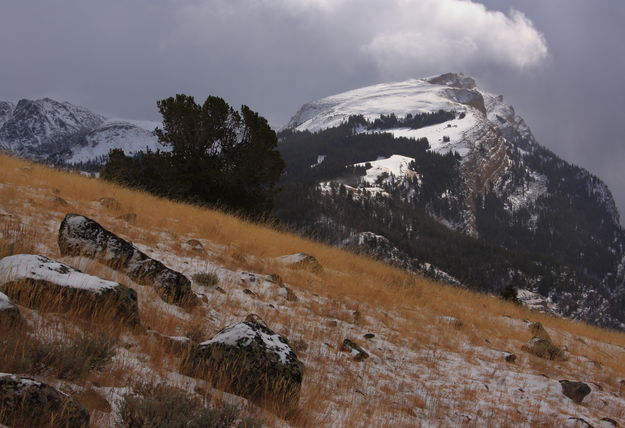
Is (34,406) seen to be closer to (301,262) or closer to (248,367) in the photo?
(248,367)

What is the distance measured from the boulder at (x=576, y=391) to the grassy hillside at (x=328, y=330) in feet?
0.67

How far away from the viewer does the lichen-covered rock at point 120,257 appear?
19.0 ft

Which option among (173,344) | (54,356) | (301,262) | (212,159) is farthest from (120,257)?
(212,159)

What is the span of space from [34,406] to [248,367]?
5.88 ft

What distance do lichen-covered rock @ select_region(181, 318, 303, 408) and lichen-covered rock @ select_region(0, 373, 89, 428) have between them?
53.3 inches

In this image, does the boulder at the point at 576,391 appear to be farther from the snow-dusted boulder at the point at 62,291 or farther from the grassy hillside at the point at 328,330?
the snow-dusted boulder at the point at 62,291

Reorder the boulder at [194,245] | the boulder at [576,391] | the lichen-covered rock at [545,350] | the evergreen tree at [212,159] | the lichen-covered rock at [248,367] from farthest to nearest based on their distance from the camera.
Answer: the evergreen tree at [212,159] < the boulder at [194,245] < the lichen-covered rock at [545,350] < the boulder at [576,391] < the lichen-covered rock at [248,367]

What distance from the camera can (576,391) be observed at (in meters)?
6.69

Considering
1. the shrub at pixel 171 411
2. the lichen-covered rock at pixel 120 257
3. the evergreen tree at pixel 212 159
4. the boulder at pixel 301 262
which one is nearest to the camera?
the shrub at pixel 171 411

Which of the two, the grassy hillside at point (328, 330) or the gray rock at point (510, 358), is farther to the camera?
the gray rock at point (510, 358)

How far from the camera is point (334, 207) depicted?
19550cm

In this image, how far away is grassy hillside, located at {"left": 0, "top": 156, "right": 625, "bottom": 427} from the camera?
3.94m

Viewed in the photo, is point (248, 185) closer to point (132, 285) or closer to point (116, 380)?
point (132, 285)

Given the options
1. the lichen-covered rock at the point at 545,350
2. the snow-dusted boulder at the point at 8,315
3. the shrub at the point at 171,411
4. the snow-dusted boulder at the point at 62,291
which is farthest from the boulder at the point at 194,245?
the lichen-covered rock at the point at 545,350
